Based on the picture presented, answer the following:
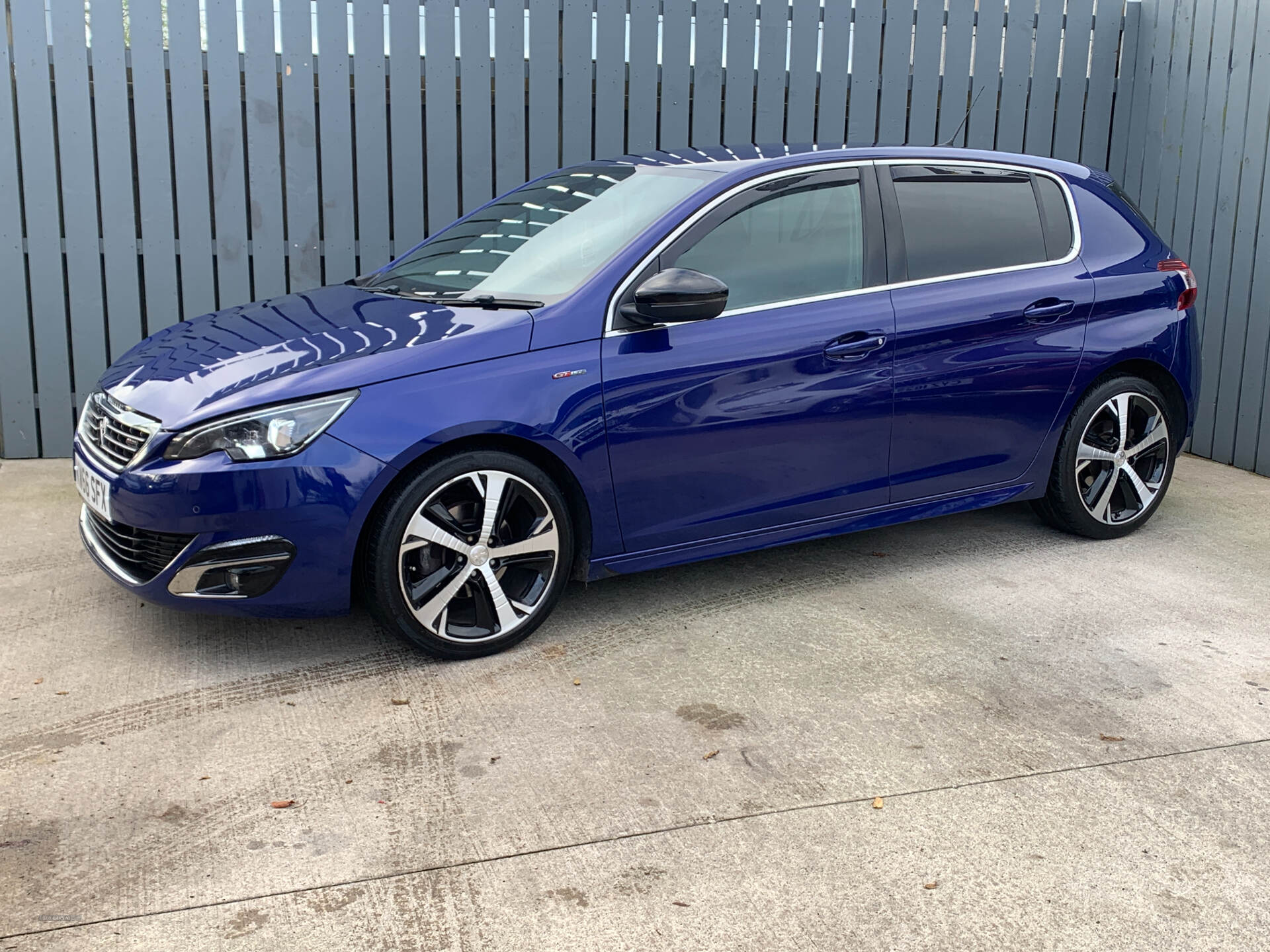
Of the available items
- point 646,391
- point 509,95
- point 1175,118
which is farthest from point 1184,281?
point 509,95

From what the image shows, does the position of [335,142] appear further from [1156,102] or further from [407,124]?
[1156,102]

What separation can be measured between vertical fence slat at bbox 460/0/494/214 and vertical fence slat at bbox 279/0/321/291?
84 cm

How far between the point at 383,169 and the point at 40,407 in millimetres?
2322

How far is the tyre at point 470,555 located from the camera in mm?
3693

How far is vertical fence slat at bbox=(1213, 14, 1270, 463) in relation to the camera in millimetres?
6516

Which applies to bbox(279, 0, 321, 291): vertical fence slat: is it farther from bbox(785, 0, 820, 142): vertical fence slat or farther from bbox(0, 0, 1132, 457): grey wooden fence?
bbox(785, 0, 820, 142): vertical fence slat

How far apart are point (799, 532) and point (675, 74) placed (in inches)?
143

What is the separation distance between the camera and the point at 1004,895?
265cm

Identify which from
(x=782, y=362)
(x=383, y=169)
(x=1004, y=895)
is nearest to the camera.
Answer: (x=1004, y=895)

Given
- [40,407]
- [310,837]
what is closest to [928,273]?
[310,837]

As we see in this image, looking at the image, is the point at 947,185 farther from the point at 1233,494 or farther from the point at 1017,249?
the point at 1233,494

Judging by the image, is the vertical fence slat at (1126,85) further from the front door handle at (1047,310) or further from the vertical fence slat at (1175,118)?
the front door handle at (1047,310)

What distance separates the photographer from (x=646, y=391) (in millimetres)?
3986

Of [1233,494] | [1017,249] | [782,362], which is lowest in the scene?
[1233,494]
